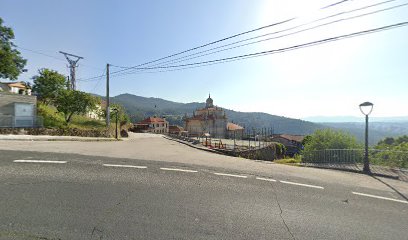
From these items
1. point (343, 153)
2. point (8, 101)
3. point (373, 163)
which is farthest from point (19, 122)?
point (373, 163)

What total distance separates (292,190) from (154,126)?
99.6 m

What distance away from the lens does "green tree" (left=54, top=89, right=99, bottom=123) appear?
25509mm

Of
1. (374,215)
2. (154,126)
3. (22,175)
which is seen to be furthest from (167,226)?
(154,126)

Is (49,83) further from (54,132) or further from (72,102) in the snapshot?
(54,132)

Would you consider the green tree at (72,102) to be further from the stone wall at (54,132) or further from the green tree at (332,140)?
the green tree at (332,140)

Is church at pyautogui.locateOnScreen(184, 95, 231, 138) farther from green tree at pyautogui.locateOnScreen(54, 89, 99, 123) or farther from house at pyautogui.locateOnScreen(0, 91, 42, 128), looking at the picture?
house at pyautogui.locateOnScreen(0, 91, 42, 128)

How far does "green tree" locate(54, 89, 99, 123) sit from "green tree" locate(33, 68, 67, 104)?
4.95 feet

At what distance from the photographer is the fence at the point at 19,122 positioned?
19.1 meters

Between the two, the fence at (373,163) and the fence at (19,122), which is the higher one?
the fence at (19,122)

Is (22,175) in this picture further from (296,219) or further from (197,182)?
(296,219)

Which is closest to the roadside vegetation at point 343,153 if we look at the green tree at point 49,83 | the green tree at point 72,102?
the green tree at point 72,102

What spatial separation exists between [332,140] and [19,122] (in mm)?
33307

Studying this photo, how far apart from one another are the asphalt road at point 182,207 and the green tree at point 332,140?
2138 cm

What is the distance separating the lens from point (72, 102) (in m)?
25.7
